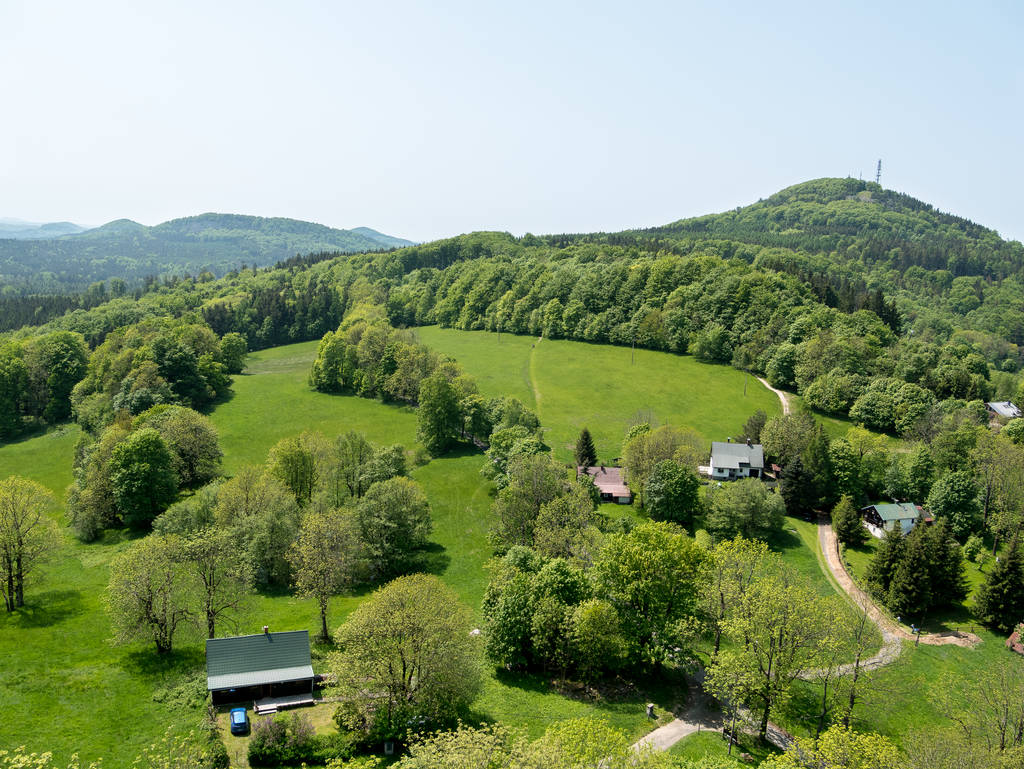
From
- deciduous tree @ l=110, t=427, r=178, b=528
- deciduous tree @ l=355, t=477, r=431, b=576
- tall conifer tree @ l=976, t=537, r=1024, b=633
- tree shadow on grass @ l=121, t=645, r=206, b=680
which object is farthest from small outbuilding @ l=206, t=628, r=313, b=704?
tall conifer tree @ l=976, t=537, r=1024, b=633

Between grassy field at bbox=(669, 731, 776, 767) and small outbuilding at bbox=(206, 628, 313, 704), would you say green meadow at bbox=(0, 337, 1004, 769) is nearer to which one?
grassy field at bbox=(669, 731, 776, 767)

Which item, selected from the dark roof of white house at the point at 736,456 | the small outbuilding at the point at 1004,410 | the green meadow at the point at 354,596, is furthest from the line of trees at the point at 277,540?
the small outbuilding at the point at 1004,410

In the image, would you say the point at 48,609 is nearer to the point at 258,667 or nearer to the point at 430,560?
the point at 258,667

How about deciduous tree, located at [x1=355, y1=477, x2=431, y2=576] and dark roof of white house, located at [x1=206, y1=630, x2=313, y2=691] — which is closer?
dark roof of white house, located at [x1=206, y1=630, x2=313, y2=691]

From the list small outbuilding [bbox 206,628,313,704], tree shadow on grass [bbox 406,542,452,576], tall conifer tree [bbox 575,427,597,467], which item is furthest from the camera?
tall conifer tree [bbox 575,427,597,467]

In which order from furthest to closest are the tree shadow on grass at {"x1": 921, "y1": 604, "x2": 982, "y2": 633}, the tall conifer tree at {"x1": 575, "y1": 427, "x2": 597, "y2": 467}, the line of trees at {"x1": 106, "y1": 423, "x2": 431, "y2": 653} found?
the tall conifer tree at {"x1": 575, "y1": 427, "x2": 597, "y2": 467}
the tree shadow on grass at {"x1": 921, "y1": 604, "x2": 982, "y2": 633}
the line of trees at {"x1": 106, "y1": 423, "x2": 431, "y2": 653}
